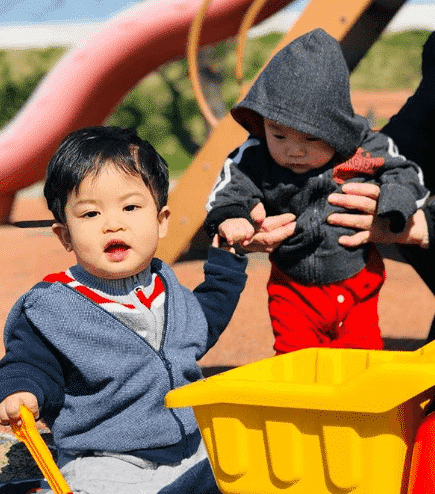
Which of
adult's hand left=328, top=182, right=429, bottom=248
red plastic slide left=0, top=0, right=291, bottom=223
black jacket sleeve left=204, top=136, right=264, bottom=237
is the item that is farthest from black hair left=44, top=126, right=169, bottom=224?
red plastic slide left=0, top=0, right=291, bottom=223

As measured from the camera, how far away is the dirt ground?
3988 millimetres

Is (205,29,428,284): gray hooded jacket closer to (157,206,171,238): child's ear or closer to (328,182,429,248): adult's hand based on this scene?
(328,182,429,248): adult's hand

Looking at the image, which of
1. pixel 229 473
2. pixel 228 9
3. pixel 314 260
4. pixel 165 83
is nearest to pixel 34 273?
pixel 228 9

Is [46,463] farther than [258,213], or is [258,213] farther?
[258,213]

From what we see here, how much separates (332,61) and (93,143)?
77 centimetres

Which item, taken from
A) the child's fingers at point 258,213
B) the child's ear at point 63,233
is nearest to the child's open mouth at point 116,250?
the child's ear at point 63,233

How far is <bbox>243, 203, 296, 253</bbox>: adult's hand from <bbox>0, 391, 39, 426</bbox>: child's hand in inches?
34.6

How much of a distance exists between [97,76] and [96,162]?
666 cm

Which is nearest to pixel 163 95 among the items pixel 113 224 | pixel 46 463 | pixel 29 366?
pixel 113 224

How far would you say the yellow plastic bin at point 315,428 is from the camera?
4.42ft

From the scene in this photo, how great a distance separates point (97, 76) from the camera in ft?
27.3

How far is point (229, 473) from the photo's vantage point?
1504 millimetres

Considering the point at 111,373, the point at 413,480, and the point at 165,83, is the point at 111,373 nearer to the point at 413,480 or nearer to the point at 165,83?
the point at 413,480

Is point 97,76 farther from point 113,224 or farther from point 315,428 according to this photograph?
point 315,428
